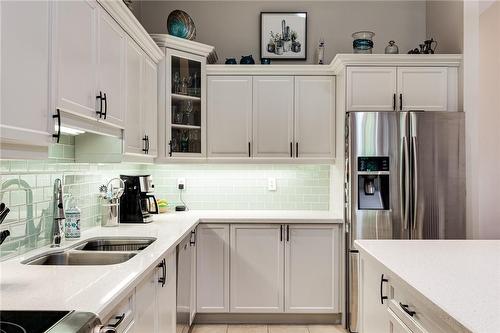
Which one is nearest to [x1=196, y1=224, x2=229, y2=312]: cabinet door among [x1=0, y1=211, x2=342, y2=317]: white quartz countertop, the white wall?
[x1=0, y1=211, x2=342, y2=317]: white quartz countertop

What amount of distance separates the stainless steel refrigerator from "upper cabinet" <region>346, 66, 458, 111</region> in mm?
206

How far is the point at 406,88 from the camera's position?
338 centimetres

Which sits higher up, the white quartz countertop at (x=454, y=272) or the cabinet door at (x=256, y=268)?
the white quartz countertop at (x=454, y=272)

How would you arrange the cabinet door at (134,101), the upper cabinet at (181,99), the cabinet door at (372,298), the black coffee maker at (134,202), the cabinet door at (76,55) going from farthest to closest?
the upper cabinet at (181,99) → the black coffee maker at (134,202) → the cabinet door at (134,101) → the cabinet door at (372,298) → the cabinet door at (76,55)

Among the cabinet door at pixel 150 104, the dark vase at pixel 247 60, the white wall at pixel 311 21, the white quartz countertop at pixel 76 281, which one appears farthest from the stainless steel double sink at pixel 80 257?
the white wall at pixel 311 21

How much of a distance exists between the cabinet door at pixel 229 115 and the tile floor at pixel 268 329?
4.89 ft

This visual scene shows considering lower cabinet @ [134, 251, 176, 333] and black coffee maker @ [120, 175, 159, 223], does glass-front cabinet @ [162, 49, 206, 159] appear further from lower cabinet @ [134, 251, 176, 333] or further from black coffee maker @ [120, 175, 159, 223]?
lower cabinet @ [134, 251, 176, 333]

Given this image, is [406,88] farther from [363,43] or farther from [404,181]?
[404,181]

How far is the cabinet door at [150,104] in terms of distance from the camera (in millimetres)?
3018

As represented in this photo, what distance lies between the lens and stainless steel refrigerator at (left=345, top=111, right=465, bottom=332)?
10.4 ft

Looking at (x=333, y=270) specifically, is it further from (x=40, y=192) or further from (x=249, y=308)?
(x=40, y=192)

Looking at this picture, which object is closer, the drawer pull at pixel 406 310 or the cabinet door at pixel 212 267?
the drawer pull at pixel 406 310

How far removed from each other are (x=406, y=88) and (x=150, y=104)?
84.3 inches

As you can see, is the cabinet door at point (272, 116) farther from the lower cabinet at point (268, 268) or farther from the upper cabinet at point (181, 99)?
the lower cabinet at point (268, 268)
